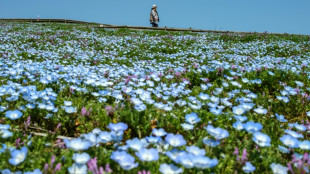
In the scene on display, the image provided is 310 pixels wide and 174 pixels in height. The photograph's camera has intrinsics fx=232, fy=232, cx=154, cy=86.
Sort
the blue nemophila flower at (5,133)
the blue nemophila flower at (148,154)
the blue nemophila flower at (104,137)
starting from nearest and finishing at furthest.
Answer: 1. the blue nemophila flower at (148,154)
2. the blue nemophila flower at (104,137)
3. the blue nemophila flower at (5,133)

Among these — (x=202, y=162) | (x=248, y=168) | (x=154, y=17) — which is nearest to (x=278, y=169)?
(x=248, y=168)

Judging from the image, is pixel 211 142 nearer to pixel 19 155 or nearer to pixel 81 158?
pixel 81 158

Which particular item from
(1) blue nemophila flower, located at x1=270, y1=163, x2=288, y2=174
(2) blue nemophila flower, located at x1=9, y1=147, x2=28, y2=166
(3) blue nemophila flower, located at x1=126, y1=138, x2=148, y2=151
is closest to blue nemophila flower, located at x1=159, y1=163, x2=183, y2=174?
(3) blue nemophila flower, located at x1=126, y1=138, x2=148, y2=151

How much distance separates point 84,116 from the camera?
3.02 meters

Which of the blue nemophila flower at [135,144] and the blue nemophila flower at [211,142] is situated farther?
the blue nemophila flower at [211,142]

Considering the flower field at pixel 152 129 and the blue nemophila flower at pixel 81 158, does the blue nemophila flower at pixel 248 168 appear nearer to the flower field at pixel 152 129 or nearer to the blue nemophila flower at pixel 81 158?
the flower field at pixel 152 129

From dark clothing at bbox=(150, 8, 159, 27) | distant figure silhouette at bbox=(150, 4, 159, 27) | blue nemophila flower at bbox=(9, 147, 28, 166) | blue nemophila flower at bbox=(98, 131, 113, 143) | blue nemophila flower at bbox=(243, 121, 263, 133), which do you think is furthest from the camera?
dark clothing at bbox=(150, 8, 159, 27)

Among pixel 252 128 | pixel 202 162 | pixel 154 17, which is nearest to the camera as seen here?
pixel 202 162

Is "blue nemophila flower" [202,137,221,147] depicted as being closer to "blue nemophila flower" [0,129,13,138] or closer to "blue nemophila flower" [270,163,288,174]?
"blue nemophila flower" [270,163,288,174]

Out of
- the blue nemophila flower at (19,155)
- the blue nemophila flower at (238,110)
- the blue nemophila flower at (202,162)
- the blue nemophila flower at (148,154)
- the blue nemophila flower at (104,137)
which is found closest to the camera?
the blue nemophila flower at (202,162)

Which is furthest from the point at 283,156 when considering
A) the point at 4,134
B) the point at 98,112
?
the point at 4,134

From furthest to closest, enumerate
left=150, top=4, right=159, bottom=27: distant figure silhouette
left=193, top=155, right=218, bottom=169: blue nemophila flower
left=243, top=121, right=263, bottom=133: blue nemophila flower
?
left=150, top=4, right=159, bottom=27: distant figure silhouette
left=243, top=121, right=263, bottom=133: blue nemophila flower
left=193, top=155, right=218, bottom=169: blue nemophila flower

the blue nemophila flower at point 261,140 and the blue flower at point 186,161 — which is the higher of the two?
the blue flower at point 186,161

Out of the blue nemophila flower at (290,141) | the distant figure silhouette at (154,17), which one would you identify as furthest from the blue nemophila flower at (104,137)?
the distant figure silhouette at (154,17)
